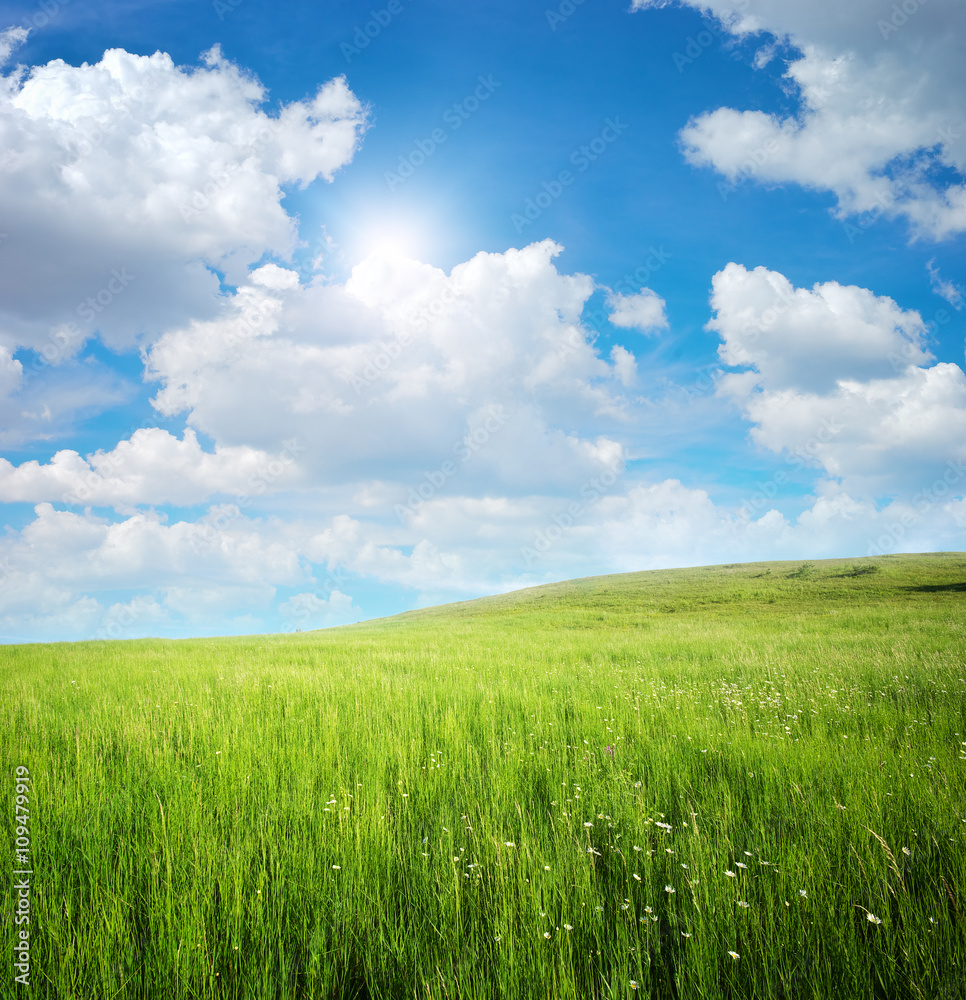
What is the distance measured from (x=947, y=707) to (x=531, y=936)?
27.7ft

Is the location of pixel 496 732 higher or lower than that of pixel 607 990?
lower

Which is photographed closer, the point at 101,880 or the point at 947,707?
the point at 101,880

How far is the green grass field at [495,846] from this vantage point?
2443mm

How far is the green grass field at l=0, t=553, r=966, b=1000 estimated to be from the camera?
2443mm

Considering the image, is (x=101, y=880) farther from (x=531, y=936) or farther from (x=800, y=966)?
(x=800, y=966)

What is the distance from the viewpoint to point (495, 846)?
3256 mm

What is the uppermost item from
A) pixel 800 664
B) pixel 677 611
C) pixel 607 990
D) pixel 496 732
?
pixel 607 990

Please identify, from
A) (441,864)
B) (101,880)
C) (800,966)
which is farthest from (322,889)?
(800,966)

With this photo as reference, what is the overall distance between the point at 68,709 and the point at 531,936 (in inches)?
363

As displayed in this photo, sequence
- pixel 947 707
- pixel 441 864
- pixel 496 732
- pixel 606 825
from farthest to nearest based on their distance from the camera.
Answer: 1. pixel 947 707
2. pixel 496 732
3. pixel 606 825
4. pixel 441 864

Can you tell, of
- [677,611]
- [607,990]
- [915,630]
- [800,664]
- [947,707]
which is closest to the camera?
[607,990]

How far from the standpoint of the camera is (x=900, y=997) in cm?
230

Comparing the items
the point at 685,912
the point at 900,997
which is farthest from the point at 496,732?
the point at 900,997

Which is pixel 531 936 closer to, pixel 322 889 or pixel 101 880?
pixel 322 889
